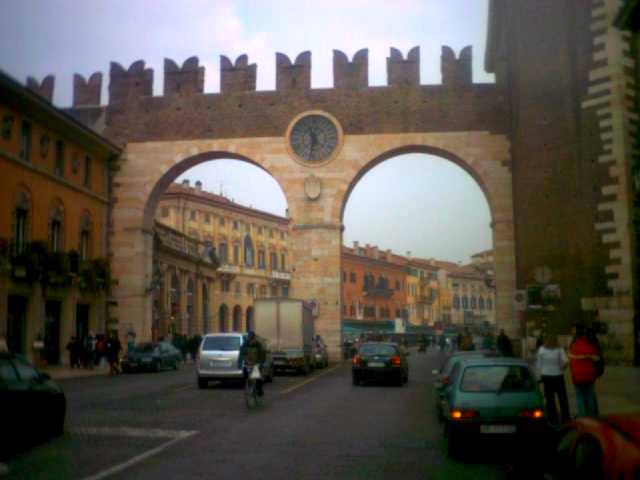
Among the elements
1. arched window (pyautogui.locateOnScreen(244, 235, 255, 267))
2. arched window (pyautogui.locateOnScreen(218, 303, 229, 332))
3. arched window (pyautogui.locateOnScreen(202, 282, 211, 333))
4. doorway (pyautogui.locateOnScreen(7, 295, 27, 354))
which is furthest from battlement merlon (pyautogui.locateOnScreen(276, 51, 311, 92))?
arched window (pyautogui.locateOnScreen(244, 235, 255, 267))

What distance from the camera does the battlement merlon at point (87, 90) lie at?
40.6 m

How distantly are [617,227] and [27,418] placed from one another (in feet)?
65.8

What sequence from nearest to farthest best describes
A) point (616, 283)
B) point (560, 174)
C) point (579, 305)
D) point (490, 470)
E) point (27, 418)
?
point (490, 470) → point (27, 418) → point (616, 283) → point (579, 305) → point (560, 174)

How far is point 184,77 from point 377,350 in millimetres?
20864

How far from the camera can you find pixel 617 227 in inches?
1017

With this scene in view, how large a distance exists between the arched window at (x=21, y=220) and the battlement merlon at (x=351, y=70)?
15287mm

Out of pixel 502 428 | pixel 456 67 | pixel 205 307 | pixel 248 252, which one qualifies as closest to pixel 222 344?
pixel 502 428

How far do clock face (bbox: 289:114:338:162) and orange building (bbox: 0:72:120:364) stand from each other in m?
8.67

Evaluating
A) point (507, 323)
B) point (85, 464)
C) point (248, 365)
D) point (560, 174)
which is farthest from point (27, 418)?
point (507, 323)

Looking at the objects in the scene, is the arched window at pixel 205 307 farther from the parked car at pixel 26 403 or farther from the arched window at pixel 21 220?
the parked car at pixel 26 403

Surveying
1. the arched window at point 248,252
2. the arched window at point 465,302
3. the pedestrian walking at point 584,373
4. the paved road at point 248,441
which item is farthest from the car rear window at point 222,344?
the arched window at point 465,302

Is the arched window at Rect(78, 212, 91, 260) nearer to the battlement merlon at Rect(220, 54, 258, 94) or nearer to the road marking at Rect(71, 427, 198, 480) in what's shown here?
the battlement merlon at Rect(220, 54, 258, 94)

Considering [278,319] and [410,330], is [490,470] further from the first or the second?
[410,330]

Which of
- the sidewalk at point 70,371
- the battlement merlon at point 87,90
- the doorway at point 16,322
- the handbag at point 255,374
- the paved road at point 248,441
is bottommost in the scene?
the paved road at point 248,441
